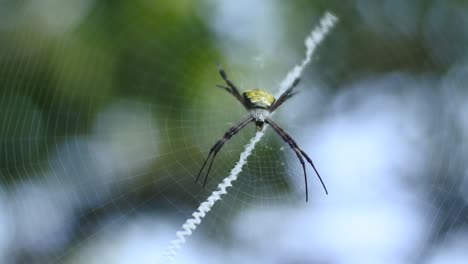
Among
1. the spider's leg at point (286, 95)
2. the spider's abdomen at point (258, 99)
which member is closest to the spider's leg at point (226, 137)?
the spider's abdomen at point (258, 99)

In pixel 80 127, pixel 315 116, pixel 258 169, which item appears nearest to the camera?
pixel 258 169

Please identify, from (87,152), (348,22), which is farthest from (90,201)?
(348,22)

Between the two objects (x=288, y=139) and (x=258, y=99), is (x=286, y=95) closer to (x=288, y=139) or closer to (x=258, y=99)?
(x=258, y=99)

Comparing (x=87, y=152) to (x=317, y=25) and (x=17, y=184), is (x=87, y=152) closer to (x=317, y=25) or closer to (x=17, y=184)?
(x=17, y=184)

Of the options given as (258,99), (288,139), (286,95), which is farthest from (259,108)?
(288,139)

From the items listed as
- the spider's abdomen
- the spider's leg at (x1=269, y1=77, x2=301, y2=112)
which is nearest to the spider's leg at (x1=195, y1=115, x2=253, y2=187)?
the spider's abdomen
